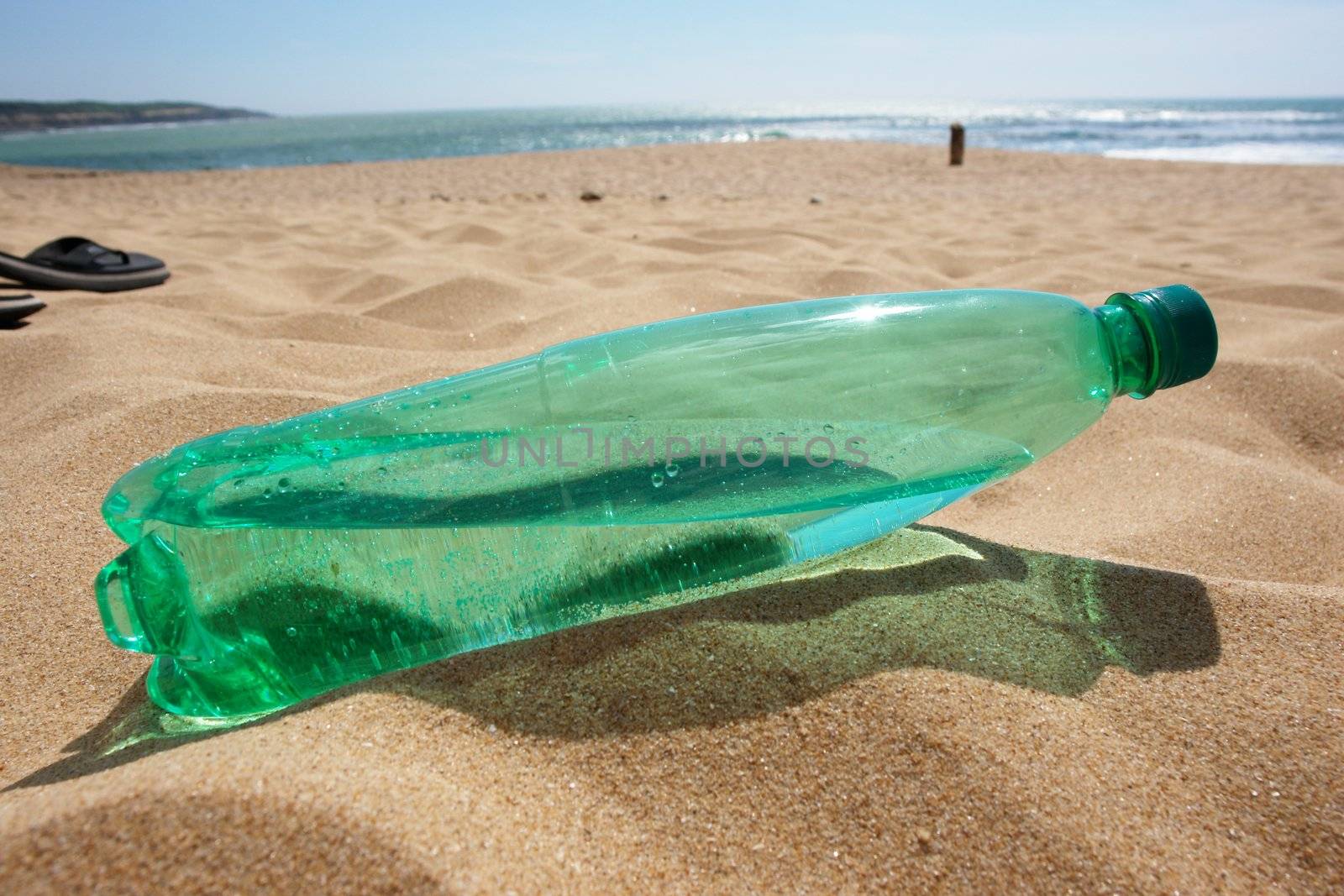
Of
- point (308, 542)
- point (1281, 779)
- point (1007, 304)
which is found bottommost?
point (1281, 779)

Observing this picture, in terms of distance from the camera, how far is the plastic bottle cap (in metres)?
0.88

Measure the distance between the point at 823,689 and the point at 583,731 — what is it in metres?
0.22

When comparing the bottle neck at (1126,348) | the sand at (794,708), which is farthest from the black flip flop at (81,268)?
the bottle neck at (1126,348)

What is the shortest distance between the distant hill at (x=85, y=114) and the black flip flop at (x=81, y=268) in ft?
225

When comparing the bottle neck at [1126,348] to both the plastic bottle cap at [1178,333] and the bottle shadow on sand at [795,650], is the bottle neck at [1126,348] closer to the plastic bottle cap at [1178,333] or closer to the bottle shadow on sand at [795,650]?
the plastic bottle cap at [1178,333]

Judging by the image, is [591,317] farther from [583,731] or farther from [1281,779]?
[1281,779]

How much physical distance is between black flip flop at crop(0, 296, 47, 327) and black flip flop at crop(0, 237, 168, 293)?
337 millimetres

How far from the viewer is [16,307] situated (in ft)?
6.40

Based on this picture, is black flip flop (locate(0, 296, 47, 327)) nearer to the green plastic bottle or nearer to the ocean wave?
the green plastic bottle

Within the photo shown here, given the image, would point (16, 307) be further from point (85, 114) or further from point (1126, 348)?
point (85, 114)

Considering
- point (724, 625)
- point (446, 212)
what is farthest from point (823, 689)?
point (446, 212)

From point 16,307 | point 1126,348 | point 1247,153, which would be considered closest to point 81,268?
point 16,307

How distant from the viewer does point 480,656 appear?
79 centimetres

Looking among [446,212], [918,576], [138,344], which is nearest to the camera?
[918,576]
